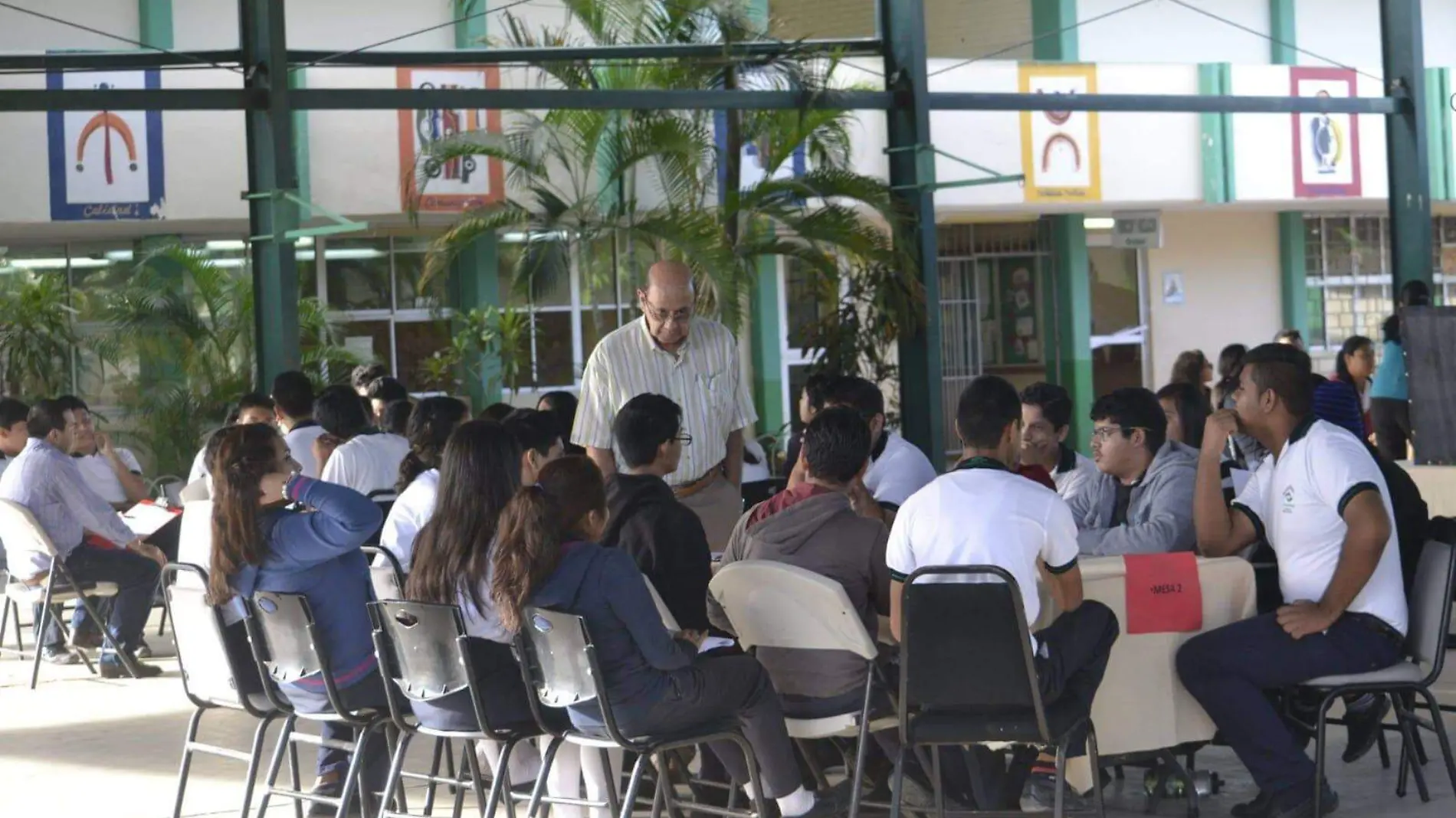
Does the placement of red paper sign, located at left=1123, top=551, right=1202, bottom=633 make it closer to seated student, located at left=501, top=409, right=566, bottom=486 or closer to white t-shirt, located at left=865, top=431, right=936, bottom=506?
white t-shirt, located at left=865, top=431, right=936, bottom=506

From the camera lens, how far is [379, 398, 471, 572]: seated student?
5730mm

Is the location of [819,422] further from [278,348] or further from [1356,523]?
[278,348]

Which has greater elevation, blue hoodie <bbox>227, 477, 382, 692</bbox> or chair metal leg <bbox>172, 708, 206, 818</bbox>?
blue hoodie <bbox>227, 477, 382, 692</bbox>

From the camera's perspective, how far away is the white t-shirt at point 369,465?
715 centimetres

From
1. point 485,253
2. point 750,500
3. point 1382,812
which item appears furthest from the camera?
point 485,253

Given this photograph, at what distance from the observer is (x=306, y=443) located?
7805 millimetres

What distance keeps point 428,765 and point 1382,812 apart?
10.0ft

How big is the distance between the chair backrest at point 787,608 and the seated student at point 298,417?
11.7ft

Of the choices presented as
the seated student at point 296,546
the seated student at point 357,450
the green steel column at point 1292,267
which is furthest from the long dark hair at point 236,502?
the green steel column at point 1292,267

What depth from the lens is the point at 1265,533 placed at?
5.15m

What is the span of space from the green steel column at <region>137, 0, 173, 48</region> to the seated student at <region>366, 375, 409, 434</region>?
839cm

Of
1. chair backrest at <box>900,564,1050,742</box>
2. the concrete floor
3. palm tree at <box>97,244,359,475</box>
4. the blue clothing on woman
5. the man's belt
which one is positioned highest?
palm tree at <box>97,244,359,475</box>

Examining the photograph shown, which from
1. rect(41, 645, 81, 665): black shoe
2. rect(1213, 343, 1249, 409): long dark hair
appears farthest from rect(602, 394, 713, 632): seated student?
rect(41, 645, 81, 665): black shoe

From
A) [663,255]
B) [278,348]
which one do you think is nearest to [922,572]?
[278,348]
